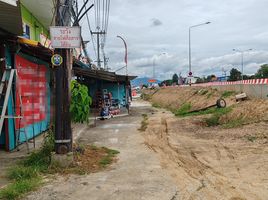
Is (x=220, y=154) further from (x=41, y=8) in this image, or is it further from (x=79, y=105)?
(x=41, y=8)

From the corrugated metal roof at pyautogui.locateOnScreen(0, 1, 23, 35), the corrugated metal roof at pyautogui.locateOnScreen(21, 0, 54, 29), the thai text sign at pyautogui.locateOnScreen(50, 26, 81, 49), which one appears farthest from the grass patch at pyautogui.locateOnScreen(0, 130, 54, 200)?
the corrugated metal roof at pyautogui.locateOnScreen(21, 0, 54, 29)

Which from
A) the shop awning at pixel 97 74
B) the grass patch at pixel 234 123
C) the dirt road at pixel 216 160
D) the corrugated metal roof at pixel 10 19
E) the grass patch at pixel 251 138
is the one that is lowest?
the dirt road at pixel 216 160

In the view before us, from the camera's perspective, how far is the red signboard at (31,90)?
11903 millimetres

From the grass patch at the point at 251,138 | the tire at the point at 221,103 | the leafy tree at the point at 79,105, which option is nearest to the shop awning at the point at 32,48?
the leafy tree at the point at 79,105

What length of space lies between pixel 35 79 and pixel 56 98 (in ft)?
17.9

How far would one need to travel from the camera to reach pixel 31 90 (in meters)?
13.1

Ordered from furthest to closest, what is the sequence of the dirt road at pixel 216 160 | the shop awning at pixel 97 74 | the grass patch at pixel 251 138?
the shop awning at pixel 97 74 → the grass patch at pixel 251 138 → the dirt road at pixel 216 160

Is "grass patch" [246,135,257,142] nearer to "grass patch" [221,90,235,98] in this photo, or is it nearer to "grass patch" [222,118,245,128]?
"grass patch" [222,118,245,128]

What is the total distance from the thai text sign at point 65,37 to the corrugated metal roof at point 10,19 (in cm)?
98

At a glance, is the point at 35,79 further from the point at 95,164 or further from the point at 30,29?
the point at 95,164

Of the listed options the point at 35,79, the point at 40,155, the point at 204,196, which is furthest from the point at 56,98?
the point at 35,79

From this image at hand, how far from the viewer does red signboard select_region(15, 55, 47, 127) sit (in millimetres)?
11903

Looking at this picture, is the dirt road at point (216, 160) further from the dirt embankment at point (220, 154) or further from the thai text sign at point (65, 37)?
the thai text sign at point (65, 37)

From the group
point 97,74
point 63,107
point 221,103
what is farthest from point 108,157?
point 221,103
